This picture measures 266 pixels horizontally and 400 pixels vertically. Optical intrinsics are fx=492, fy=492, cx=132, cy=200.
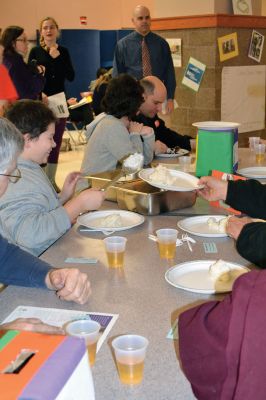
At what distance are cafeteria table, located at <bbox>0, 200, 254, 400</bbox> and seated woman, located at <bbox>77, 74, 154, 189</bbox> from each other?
94cm

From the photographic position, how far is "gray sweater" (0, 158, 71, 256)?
1824 millimetres

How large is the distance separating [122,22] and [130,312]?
28.8 ft

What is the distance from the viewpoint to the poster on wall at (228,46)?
4801 millimetres

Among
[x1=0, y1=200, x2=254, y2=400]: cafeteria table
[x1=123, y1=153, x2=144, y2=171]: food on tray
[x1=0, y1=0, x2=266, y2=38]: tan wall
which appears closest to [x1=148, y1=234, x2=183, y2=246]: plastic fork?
[x1=0, y1=200, x2=254, y2=400]: cafeteria table

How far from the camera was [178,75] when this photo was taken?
516 centimetres

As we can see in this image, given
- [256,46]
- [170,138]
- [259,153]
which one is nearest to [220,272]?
[259,153]

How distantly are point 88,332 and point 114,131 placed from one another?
1.96m

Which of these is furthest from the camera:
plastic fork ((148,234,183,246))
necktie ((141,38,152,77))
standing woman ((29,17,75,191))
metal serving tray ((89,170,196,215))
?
standing woman ((29,17,75,191))

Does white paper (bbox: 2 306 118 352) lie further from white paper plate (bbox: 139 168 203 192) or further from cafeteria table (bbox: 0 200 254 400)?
white paper plate (bbox: 139 168 203 192)

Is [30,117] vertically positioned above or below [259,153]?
above

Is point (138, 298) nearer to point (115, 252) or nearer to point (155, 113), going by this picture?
point (115, 252)

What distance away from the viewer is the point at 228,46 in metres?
4.88

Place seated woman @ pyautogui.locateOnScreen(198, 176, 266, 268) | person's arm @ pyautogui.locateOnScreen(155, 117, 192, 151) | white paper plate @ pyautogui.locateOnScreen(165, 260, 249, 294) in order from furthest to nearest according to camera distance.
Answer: person's arm @ pyautogui.locateOnScreen(155, 117, 192, 151), seated woman @ pyautogui.locateOnScreen(198, 176, 266, 268), white paper plate @ pyautogui.locateOnScreen(165, 260, 249, 294)

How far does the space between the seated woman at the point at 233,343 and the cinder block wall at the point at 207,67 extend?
4294mm
